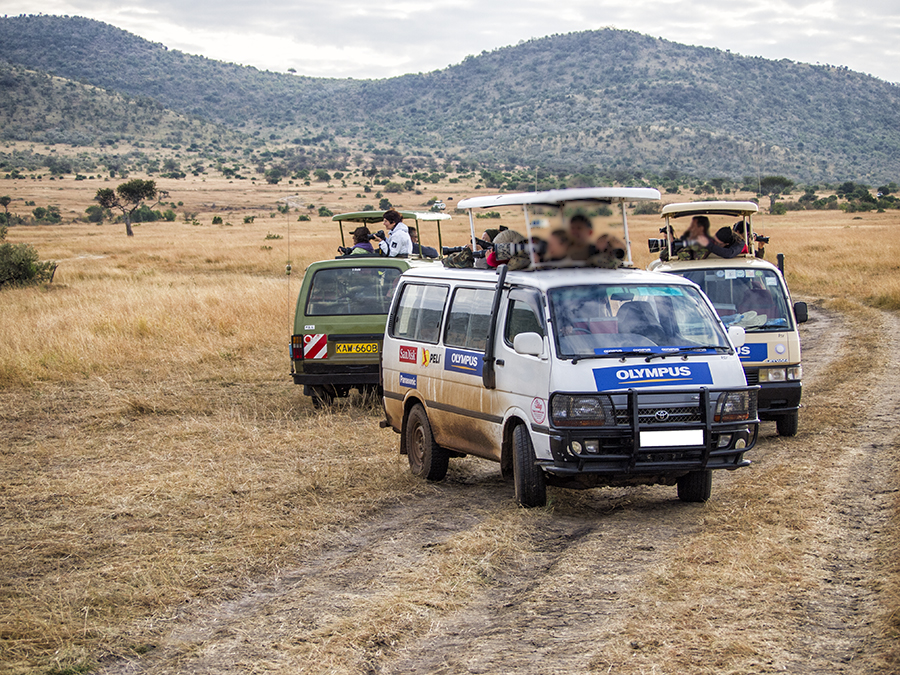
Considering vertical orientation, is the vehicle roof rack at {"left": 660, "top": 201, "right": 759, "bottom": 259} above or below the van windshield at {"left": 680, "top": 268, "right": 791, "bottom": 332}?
above

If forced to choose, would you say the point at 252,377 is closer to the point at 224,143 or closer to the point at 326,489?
the point at 326,489

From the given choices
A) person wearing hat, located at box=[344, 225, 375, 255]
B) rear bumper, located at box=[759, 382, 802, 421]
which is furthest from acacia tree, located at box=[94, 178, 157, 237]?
rear bumper, located at box=[759, 382, 802, 421]

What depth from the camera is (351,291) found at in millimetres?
12742

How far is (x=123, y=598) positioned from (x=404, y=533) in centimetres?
205

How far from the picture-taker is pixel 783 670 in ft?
14.4

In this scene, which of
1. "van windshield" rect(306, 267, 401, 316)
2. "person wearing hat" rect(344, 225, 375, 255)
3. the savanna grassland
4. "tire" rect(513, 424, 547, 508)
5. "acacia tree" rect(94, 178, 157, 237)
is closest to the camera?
the savanna grassland

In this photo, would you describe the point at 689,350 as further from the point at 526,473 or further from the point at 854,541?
the point at 854,541

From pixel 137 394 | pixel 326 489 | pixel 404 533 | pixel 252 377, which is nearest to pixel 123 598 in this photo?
pixel 404 533

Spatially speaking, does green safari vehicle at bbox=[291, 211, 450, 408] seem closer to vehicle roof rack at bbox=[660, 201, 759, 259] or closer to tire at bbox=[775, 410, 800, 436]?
vehicle roof rack at bbox=[660, 201, 759, 259]

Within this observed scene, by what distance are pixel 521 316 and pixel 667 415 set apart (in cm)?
140

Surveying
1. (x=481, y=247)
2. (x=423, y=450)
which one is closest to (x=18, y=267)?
(x=481, y=247)

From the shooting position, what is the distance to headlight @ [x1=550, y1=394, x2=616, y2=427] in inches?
269

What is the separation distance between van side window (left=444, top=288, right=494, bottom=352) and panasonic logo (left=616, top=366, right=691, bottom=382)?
4.50 ft

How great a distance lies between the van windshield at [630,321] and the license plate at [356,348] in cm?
527
